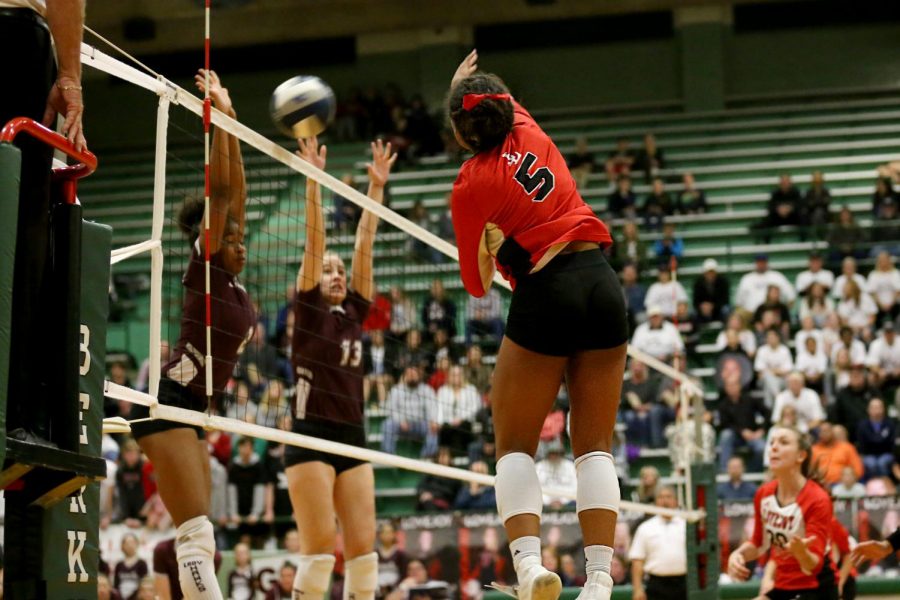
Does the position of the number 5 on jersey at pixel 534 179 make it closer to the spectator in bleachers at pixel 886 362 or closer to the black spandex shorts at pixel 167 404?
the black spandex shorts at pixel 167 404

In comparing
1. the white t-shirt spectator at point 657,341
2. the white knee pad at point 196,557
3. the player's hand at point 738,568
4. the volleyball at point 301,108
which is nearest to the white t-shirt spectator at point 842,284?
the white t-shirt spectator at point 657,341

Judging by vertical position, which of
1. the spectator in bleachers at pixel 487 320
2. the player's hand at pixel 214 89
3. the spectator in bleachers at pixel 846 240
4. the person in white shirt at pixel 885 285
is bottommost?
the player's hand at pixel 214 89

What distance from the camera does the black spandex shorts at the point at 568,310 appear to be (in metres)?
4.48

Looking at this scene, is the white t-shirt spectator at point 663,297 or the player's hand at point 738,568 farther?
the white t-shirt spectator at point 663,297

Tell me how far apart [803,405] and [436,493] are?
4.66 metres

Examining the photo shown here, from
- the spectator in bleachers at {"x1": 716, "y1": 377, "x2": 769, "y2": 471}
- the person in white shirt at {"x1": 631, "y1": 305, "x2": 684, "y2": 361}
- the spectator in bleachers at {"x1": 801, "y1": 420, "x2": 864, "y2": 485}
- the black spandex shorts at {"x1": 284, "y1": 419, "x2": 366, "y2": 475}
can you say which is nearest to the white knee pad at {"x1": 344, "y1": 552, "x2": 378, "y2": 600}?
the black spandex shorts at {"x1": 284, "y1": 419, "x2": 366, "y2": 475}

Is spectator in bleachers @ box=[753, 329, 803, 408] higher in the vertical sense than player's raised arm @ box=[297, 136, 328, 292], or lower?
higher

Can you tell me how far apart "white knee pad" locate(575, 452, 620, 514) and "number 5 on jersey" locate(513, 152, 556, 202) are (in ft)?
3.15

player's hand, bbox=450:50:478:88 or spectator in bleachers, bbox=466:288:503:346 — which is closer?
player's hand, bbox=450:50:478:88

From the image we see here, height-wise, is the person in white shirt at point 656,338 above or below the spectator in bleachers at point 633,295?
below

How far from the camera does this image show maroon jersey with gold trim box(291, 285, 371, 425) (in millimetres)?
6980

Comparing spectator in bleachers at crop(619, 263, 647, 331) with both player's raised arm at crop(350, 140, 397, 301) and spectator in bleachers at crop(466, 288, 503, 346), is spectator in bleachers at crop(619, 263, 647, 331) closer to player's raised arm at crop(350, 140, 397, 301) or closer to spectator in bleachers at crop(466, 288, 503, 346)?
spectator in bleachers at crop(466, 288, 503, 346)

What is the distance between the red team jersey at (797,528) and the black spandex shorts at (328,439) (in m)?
3.12

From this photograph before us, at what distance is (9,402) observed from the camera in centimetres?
327
